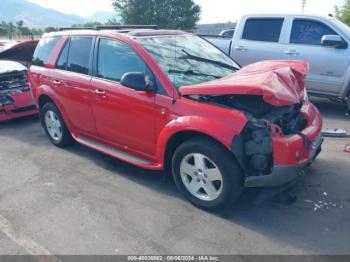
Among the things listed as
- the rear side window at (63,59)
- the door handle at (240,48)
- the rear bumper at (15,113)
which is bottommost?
the rear bumper at (15,113)

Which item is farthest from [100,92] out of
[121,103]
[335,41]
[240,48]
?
[335,41]

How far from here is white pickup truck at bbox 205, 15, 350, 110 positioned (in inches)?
263

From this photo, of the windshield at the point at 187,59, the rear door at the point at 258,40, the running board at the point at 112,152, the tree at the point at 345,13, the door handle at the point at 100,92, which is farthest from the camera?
the tree at the point at 345,13

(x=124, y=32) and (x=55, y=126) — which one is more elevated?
(x=124, y=32)

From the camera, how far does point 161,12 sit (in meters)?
35.5

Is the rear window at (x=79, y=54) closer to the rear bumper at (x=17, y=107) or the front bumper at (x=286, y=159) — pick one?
the rear bumper at (x=17, y=107)

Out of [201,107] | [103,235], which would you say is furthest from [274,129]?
[103,235]

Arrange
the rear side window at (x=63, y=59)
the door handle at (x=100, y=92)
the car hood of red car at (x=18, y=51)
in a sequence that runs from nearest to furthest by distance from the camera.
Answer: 1. the door handle at (x=100, y=92)
2. the rear side window at (x=63, y=59)
3. the car hood of red car at (x=18, y=51)

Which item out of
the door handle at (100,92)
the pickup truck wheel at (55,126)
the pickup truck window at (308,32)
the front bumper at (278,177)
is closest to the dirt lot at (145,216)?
the front bumper at (278,177)

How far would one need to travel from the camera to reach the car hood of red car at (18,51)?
788 cm

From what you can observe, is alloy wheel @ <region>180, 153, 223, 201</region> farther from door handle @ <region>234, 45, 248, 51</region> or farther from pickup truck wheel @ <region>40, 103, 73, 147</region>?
door handle @ <region>234, 45, 248, 51</region>

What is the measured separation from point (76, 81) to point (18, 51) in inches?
169

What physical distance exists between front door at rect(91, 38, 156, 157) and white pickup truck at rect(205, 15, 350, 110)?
411 centimetres

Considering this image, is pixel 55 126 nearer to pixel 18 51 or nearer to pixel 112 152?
pixel 112 152
